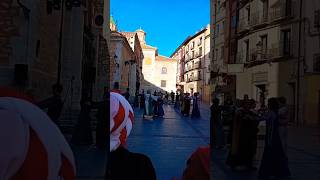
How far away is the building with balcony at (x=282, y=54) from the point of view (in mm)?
863

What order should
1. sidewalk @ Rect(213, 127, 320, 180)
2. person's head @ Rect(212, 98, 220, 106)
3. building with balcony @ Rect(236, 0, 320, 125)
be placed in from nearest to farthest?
building with balcony @ Rect(236, 0, 320, 125)
sidewalk @ Rect(213, 127, 320, 180)
person's head @ Rect(212, 98, 220, 106)

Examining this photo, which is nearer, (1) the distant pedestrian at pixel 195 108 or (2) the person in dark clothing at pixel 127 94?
(2) the person in dark clothing at pixel 127 94

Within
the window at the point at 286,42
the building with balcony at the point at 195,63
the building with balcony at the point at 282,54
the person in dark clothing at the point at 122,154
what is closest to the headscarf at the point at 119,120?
the person in dark clothing at the point at 122,154

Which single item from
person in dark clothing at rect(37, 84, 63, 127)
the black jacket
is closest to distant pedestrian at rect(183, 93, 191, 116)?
the black jacket

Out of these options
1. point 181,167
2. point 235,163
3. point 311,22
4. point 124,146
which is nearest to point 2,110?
point 124,146

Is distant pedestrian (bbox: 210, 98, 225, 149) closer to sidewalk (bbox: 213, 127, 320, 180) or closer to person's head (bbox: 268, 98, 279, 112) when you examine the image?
sidewalk (bbox: 213, 127, 320, 180)

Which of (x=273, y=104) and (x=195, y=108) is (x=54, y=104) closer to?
(x=195, y=108)

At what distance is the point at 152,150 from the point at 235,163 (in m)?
0.38

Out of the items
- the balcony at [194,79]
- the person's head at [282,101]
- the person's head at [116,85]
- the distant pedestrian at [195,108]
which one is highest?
the balcony at [194,79]

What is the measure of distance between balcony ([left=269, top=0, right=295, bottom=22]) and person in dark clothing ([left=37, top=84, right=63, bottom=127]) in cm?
54

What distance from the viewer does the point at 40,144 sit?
0.68 meters

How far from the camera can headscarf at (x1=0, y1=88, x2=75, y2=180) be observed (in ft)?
2.08

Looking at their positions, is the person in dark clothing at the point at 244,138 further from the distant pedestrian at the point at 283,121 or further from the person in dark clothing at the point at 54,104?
the person in dark clothing at the point at 54,104

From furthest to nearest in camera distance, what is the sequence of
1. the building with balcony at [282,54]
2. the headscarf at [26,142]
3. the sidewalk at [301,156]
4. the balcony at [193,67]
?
1. the balcony at [193,67]
2. the sidewalk at [301,156]
3. the building with balcony at [282,54]
4. the headscarf at [26,142]
